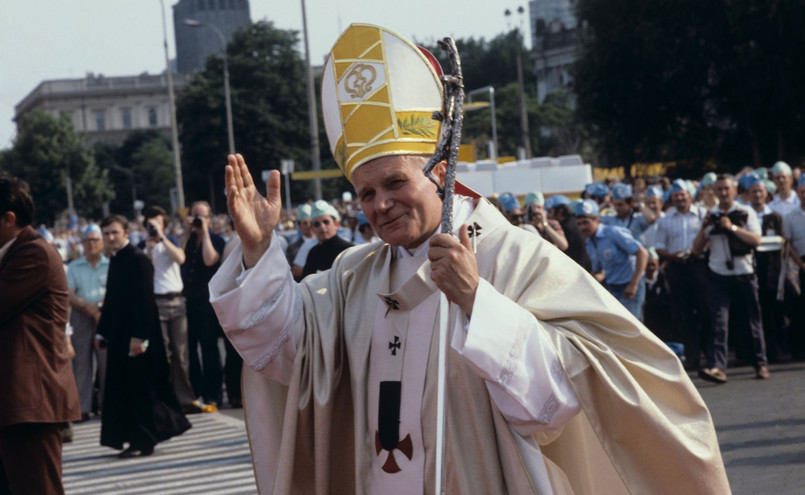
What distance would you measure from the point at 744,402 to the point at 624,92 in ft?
87.5

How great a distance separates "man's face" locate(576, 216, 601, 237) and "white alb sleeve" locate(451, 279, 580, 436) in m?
7.82

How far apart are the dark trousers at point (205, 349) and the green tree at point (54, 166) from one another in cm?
7262

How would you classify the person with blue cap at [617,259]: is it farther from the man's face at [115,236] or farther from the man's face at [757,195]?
the man's face at [115,236]

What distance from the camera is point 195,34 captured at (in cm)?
19812

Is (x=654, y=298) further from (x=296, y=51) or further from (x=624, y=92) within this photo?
(x=296, y=51)

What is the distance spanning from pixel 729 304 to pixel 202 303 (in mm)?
5240

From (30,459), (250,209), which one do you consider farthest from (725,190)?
(250,209)

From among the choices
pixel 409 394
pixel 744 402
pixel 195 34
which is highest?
pixel 195 34

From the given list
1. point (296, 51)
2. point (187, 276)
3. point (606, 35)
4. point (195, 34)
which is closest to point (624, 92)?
point (606, 35)

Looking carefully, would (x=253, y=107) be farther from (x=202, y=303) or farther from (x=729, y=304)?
(x=729, y=304)

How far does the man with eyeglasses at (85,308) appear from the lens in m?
12.0

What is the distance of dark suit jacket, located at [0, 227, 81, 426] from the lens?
5629 mm

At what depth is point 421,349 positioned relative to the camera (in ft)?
11.4

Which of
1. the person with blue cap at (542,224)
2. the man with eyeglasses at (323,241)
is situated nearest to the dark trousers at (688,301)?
the person with blue cap at (542,224)
